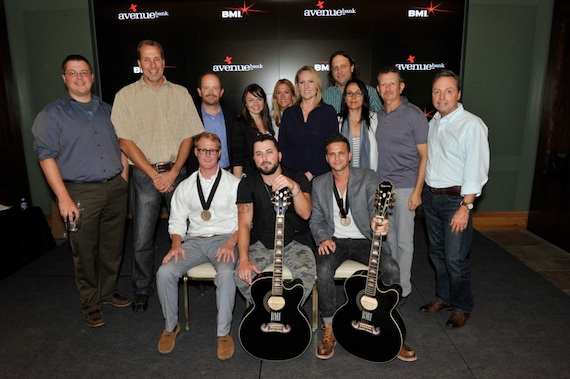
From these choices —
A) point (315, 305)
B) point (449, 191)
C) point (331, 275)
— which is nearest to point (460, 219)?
point (449, 191)

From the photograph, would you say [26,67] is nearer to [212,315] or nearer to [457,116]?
[212,315]

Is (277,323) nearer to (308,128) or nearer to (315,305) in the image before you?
(315,305)

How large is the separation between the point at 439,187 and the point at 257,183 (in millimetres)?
1265

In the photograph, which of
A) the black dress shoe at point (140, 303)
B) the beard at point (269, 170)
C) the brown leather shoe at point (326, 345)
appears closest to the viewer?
the brown leather shoe at point (326, 345)

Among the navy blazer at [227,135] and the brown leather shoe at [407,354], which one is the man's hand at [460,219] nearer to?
the brown leather shoe at [407,354]

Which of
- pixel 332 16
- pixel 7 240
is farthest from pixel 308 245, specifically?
pixel 332 16

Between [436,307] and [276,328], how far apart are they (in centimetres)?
137

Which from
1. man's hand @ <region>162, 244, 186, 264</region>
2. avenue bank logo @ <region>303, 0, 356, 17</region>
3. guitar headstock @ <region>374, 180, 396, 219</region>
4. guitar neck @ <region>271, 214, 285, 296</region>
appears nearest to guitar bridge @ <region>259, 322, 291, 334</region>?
guitar neck @ <region>271, 214, 285, 296</region>

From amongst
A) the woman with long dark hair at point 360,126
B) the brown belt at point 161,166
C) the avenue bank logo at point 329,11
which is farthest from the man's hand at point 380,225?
the avenue bank logo at point 329,11

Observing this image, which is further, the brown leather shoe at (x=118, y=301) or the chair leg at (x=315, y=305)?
the brown leather shoe at (x=118, y=301)

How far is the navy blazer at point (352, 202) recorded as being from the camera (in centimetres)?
294

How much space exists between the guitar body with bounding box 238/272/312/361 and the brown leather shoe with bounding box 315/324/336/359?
116 millimetres

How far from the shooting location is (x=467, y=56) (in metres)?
5.21

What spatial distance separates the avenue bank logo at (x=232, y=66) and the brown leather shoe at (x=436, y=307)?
3.49 m
